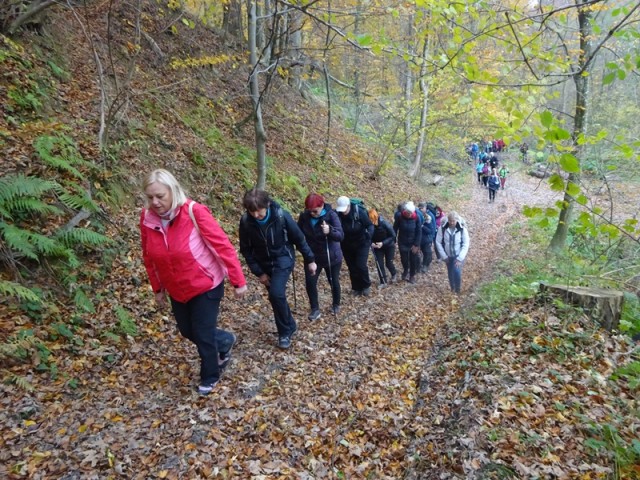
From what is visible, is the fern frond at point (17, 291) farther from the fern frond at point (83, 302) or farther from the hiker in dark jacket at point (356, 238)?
the hiker in dark jacket at point (356, 238)

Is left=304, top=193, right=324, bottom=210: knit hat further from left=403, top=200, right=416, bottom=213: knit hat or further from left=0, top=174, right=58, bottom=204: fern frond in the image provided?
left=403, top=200, right=416, bottom=213: knit hat

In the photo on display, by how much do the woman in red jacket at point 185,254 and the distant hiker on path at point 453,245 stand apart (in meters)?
6.35

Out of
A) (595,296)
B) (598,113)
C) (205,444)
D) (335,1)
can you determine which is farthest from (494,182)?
(205,444)

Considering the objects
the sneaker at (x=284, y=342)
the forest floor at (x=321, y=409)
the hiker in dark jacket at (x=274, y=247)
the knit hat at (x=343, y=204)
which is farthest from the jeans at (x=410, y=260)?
the sneaker at (x=284, y=342)

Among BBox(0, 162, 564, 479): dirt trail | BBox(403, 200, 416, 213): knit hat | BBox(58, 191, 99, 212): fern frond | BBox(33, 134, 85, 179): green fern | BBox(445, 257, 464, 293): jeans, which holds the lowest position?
BBox(445, 257, 464, 293): jeans

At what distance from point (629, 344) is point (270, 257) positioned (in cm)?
443

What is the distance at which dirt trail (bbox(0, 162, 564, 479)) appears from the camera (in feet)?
11.0

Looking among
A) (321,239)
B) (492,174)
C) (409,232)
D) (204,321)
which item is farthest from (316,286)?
(492,174)

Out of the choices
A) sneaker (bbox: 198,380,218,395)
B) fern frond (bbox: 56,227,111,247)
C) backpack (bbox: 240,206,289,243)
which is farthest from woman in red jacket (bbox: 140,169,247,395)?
fern frond (bbox: 56,227,111,247)

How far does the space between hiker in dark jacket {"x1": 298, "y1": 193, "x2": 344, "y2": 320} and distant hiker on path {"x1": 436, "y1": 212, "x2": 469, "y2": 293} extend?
3428 millimetres

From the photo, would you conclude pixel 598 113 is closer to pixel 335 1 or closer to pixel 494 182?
pixel 494 182

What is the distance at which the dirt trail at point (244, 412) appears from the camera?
3.36m

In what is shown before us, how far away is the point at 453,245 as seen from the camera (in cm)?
905

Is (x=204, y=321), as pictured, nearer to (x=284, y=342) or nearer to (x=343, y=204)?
(x=284, y=342)
